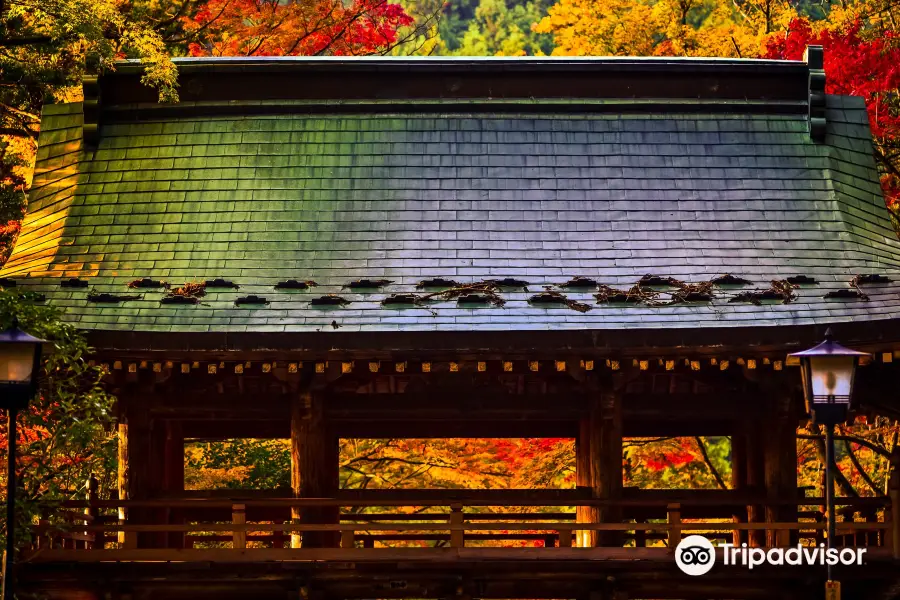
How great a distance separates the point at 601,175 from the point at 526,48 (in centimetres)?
3082

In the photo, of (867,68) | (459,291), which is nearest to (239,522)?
(459,291)

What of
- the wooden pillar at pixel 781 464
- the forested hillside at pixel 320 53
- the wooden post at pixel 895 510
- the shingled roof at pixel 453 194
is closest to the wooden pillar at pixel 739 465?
the wooden pillar at pixel 781 464

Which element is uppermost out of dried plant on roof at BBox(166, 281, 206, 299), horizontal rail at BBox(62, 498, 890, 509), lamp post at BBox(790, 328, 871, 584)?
dried plant on roof at BBox(166, 281, 206, 299)

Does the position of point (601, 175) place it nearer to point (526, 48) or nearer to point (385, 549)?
point (385, 549)

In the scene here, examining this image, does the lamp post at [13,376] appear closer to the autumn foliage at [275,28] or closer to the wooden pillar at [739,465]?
the wooden pillar at [739,465]

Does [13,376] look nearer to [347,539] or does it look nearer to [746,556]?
[347,539]

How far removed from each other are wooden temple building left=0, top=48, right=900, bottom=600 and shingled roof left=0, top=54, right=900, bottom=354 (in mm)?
30

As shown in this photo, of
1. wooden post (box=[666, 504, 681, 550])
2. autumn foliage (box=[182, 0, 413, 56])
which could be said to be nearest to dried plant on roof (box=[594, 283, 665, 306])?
wooden post (box=[666, 504, 681, 550])

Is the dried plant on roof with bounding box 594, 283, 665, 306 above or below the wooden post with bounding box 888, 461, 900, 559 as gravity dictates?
above

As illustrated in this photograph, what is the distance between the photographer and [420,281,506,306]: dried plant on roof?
33.1 ft

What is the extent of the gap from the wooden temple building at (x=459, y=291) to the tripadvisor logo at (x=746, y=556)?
0.50ft

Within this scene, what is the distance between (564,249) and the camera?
10.9 m

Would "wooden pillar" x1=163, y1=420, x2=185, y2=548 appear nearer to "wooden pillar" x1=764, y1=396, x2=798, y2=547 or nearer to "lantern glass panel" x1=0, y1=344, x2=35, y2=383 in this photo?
"lantern glass panel" x1=0, y1=344, x2=35, y2=383

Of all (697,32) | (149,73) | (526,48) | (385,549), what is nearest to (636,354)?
(385,549)
